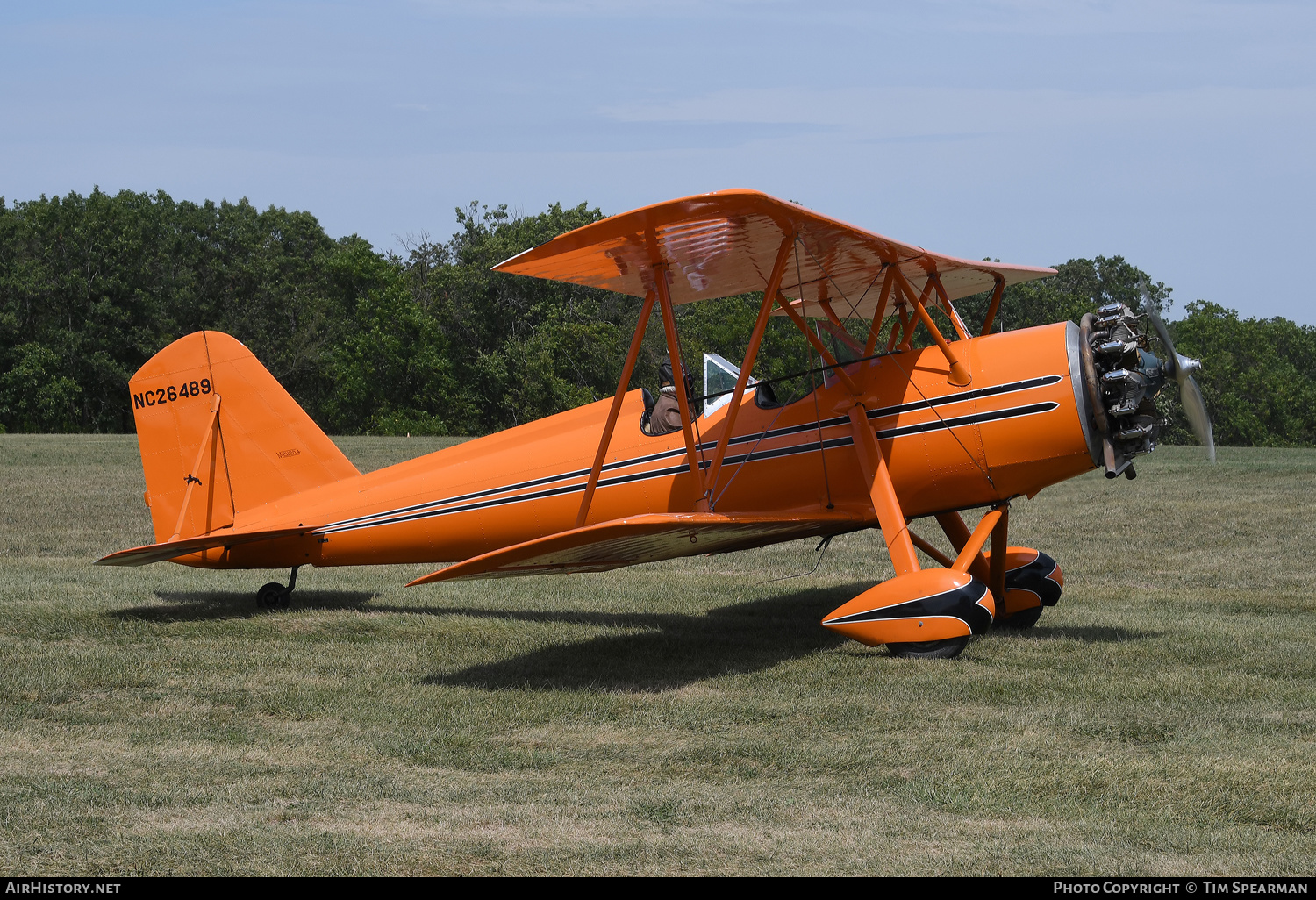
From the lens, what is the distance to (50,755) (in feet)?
19.5

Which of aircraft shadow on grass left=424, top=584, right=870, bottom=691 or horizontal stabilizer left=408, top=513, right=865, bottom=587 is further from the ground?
horizontal stabilizer left=408, top=513, right=865, bottom=587

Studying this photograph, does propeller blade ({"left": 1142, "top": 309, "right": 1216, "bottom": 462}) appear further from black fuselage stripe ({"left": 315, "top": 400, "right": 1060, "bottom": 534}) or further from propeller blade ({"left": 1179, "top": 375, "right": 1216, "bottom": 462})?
black fuselage stripe ({"left": 315, "top": 400, "right": 1060, "bottom": 534})

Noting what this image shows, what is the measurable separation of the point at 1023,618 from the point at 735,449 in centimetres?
277

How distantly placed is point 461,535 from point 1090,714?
515cm

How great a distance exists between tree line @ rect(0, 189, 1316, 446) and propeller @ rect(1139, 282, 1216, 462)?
36.4 meters

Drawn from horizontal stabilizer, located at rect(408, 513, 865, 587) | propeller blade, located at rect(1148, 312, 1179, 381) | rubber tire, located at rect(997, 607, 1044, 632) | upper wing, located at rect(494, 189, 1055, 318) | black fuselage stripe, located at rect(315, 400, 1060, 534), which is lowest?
rubber tire, located at rect(997, 607, 1044, 632)

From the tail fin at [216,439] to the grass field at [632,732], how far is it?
98 cm

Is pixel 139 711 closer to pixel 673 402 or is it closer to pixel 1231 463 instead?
pixel 673 402

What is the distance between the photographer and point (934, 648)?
782 centimetres

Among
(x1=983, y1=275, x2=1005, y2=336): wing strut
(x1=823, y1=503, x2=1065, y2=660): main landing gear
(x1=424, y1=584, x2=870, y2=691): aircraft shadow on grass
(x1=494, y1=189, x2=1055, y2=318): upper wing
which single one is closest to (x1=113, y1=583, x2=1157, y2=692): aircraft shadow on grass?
Answer: (x1=424, y1=584, x2=870, y2=691): aircraft shadow on grass

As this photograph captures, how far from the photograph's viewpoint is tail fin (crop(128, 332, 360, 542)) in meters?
10.2

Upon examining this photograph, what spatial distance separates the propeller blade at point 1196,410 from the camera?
28.5 feet

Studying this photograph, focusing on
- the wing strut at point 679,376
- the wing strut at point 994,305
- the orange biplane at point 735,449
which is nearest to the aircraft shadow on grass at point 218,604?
the orange biplane at point 735,449

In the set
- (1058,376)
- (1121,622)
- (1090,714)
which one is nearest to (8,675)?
(1090,714)
